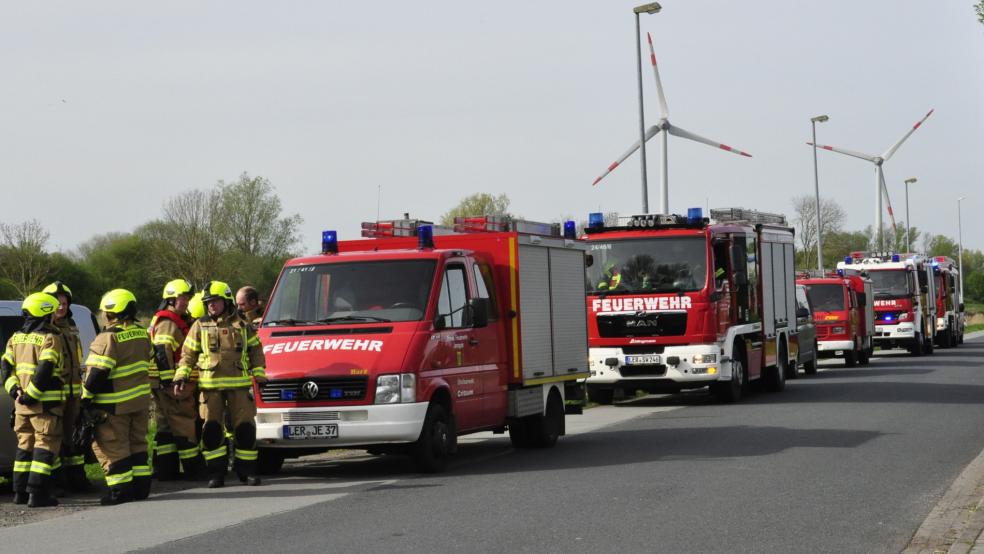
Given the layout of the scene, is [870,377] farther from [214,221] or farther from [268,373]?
[214,221]

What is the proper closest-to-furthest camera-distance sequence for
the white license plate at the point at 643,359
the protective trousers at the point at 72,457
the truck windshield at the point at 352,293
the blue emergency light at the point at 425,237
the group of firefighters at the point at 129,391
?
1. the group of firefighters at the point at 129,391
2. the protective trousers at the point at 72,457
3. the truck windshield at the point at 352,293
4. the blue emergency light at the point at 425,237
5. the white license plate at the point at 643,359

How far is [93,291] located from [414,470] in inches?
2242

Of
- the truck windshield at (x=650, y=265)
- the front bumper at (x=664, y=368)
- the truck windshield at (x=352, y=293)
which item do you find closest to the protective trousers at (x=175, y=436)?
the truck windshield at (x=352, y=293)

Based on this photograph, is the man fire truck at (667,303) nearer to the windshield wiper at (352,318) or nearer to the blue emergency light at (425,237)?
the blue emergency light at (425,237)

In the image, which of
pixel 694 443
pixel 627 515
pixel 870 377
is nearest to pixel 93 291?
pixel 870 377

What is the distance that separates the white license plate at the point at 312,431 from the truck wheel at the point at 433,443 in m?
0.79

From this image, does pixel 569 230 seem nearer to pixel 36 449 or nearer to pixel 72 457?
pixel 72 457

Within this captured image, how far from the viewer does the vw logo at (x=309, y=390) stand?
481 inches

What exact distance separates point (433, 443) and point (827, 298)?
79.7ft

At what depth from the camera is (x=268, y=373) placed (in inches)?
486

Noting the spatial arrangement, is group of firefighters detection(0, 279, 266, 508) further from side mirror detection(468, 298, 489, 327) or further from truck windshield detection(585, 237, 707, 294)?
truck windshield detection(585, 237, 707, 294)

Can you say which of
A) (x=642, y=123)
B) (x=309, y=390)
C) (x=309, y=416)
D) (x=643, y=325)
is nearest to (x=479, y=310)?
(x=309, y=390)

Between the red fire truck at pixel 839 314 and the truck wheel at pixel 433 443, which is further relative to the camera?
the red fire truck at pixel 839 314

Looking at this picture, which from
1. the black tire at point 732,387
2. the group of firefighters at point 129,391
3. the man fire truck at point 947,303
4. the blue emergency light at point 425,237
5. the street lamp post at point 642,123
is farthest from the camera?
the man fire truck at point 947,303
